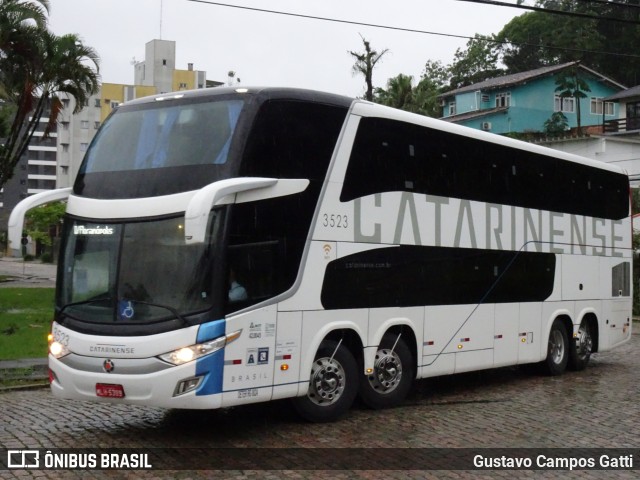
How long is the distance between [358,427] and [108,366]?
3181 millimetres

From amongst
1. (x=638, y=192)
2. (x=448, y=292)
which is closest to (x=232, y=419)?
(x=448, y=292)

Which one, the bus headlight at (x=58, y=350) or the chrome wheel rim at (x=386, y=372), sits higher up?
the bus headlight at (x=58, y=350)

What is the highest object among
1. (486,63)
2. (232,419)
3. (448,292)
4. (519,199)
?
(486,63)

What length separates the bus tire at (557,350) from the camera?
16328mm

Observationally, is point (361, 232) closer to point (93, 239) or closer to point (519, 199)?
point (93, 239)

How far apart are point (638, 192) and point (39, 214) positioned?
→ 208 feet

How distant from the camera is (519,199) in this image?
594 inches

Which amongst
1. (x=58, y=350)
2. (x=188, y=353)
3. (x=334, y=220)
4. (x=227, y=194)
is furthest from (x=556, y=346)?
(x=58, y=350)

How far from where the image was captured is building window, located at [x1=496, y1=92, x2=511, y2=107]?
2621 inches

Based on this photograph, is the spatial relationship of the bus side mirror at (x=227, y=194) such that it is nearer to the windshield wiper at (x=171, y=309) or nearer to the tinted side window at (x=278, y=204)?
the tinted side window at (x=278, y=204)

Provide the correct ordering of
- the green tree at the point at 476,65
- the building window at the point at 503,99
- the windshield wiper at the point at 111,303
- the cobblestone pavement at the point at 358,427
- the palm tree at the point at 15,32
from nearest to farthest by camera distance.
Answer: the cobblestone pavement at the point at 358,427
the windshield wiper at the point at 111,303
the palm tree at the point at 15,32
the building window at the point at 503,99
the green tree at the point at 476,65

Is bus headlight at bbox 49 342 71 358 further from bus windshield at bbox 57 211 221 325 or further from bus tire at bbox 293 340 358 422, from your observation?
bus tire at bbox 293 340 358 422

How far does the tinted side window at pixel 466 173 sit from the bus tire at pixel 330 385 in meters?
1.96

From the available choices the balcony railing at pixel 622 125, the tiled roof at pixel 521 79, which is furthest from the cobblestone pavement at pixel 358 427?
the tiled roof at pixel 521 79
